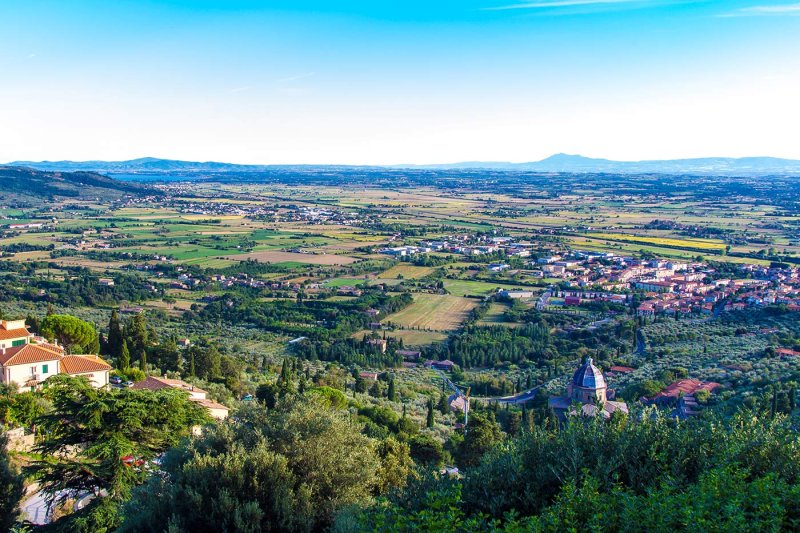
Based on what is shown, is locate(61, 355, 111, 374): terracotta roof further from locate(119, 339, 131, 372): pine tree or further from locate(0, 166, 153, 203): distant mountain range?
locate(0, 166, 153, 203): distant mountain range

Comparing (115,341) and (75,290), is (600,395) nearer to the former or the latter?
(115,341)

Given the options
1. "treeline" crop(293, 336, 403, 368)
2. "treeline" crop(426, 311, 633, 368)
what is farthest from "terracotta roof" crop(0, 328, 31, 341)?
"treeline" crop(426, 311, 633, 368)

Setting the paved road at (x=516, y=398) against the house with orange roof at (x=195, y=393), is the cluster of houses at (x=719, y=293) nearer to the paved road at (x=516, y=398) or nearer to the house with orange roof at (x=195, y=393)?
the paved road at (x=516, y=398)

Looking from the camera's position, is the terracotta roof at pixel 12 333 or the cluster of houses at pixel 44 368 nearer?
the cluster of houses at pixel 44 368

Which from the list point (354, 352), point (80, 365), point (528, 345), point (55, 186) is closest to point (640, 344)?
point (528, 345)

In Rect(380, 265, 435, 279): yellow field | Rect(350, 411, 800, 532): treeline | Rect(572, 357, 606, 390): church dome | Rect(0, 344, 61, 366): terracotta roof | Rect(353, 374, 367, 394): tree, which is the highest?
Rect(350, 411, 800, 532): treeline

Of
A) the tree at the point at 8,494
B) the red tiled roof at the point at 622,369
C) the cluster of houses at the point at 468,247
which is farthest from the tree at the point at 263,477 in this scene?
the cluster of houses at the point at 468,247
